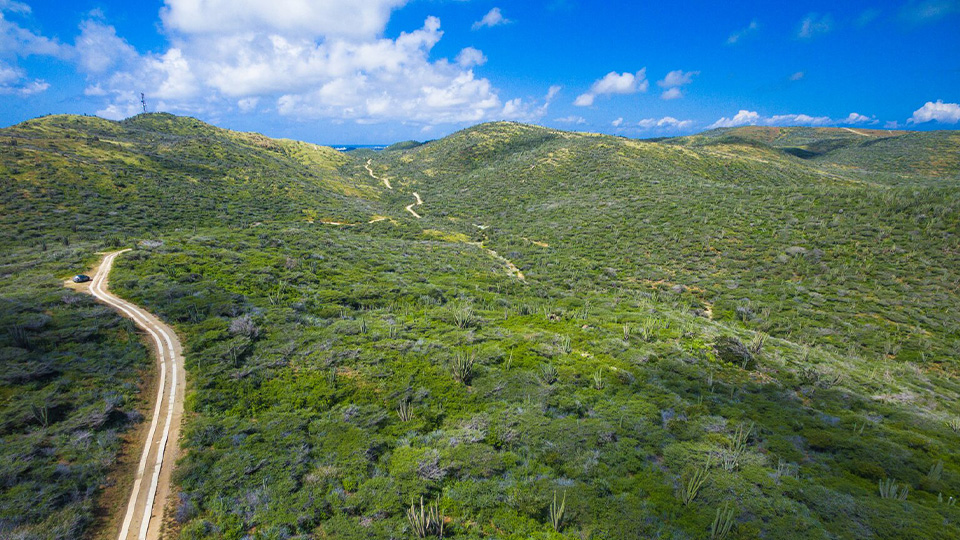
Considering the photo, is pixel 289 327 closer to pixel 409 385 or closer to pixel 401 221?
pixel 409 385

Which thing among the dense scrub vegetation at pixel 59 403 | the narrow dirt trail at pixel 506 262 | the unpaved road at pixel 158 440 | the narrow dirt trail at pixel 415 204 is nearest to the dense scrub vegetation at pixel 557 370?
the dense scrub vegetation at pixel 59 403

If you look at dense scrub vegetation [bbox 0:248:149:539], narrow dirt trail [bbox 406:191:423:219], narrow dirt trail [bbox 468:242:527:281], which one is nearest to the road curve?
narrow dirt trail [bbox 406:191:423:219]

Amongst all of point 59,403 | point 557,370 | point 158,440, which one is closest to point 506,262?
point 557,370

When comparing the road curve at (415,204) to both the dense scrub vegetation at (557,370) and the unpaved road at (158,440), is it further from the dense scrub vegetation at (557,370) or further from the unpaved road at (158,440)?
the unpaved road at (158,440)

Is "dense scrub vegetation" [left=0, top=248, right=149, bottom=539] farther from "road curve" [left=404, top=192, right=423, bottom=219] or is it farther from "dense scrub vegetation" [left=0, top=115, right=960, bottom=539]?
"road curve" [left=404, top=192, right=423, bottom=219]

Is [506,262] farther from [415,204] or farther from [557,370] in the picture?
[415,204]

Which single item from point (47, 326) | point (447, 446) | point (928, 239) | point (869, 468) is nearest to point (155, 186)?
point (47, 326)

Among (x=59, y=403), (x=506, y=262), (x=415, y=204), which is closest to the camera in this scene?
(x=59, y=403)
